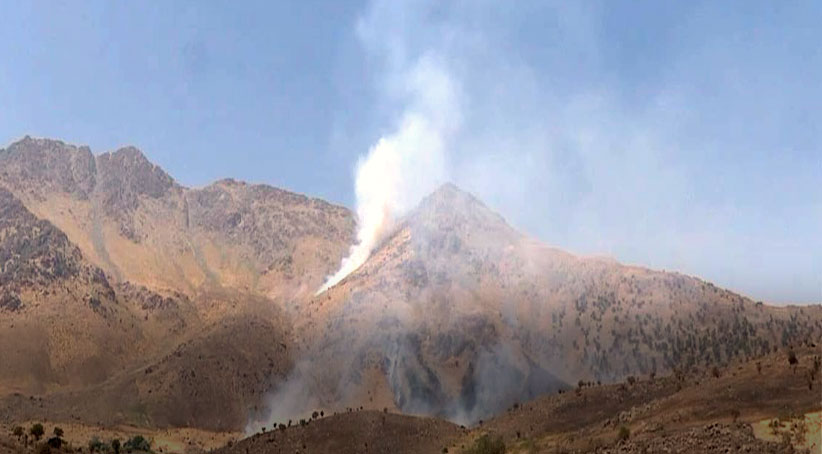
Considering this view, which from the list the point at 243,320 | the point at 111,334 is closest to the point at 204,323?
the point at 243,320

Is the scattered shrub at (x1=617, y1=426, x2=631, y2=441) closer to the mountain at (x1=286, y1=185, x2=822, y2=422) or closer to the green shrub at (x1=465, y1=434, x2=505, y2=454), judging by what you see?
the green shrub at (x1=465, y1=434, x2=505, y2=454)

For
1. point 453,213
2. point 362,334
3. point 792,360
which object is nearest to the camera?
point 792,360

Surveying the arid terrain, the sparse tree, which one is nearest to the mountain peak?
the arid terrain

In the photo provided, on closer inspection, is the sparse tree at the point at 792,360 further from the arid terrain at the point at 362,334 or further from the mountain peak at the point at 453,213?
the mountain peak at the point at 453,213

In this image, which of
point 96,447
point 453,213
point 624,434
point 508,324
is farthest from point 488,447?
point 453,213

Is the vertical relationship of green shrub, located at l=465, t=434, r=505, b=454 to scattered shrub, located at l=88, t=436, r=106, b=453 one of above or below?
below

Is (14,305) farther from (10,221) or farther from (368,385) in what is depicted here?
(368,385)

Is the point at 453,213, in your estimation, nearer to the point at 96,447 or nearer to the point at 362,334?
the point at 362,334

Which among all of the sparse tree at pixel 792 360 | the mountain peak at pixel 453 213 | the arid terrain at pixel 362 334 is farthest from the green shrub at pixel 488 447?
the mountain peak at pixel 453 213

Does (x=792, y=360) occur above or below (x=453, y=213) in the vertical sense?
below

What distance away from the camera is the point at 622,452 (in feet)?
113

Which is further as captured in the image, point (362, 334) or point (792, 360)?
point (362, 334)

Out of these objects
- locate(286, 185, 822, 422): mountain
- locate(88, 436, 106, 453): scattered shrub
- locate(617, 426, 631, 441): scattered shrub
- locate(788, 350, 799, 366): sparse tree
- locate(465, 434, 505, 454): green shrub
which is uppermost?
locate(286, 185, 822, 422): mountain

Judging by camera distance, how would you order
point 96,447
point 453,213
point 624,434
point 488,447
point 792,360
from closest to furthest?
1. point 624,434
2. point 792,360
3. point 488,447
4. point 96,447
5. point 453,213
